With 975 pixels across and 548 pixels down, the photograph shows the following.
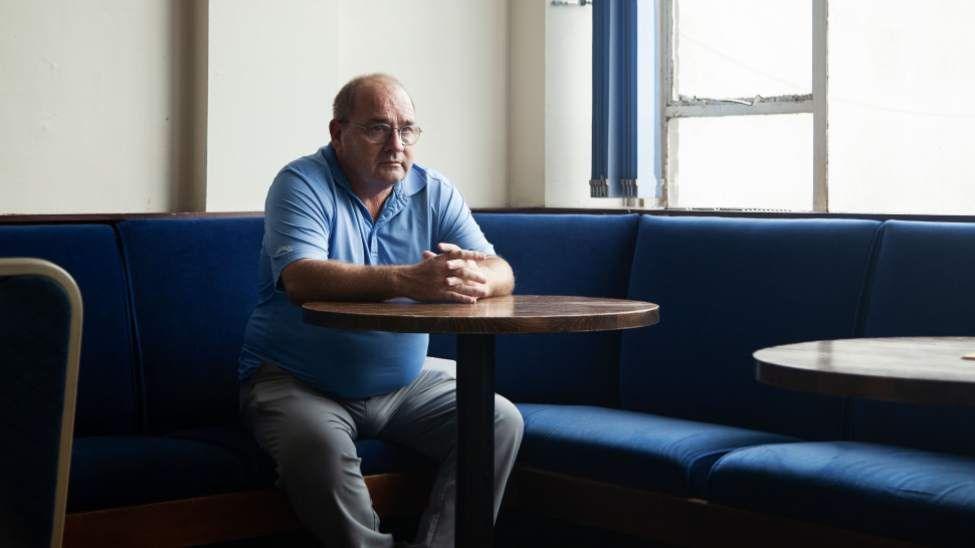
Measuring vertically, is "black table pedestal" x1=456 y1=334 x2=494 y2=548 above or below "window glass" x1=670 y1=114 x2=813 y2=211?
below

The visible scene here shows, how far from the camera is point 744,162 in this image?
431 cm

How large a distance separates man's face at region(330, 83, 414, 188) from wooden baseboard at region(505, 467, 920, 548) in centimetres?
83

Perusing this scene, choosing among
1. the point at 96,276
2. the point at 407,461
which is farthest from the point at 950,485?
the point at 96,276

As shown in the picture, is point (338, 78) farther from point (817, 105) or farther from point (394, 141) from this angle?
point (817, 105)

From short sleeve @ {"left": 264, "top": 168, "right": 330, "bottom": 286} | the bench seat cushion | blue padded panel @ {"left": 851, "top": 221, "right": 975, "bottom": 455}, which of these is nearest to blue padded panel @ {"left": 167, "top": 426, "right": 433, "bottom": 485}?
the bench seat cushion

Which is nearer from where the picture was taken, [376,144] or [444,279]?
[444,279]

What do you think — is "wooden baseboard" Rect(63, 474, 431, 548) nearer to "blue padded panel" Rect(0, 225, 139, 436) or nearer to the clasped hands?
"blue padded panel" Rect(0, 225, 139, 436)

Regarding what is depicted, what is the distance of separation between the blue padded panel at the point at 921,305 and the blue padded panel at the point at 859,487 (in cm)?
12

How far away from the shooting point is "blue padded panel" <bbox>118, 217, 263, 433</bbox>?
11.0ft

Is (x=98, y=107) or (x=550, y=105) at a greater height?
(x=550, y=105)

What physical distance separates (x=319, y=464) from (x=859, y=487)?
114cm

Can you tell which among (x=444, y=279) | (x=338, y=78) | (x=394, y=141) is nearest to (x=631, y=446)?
(x=444, y=279)

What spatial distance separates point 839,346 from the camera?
2307mm

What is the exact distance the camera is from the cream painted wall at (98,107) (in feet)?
11.0
